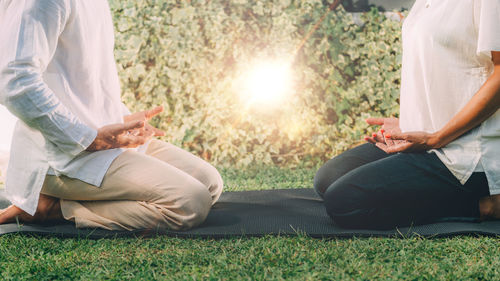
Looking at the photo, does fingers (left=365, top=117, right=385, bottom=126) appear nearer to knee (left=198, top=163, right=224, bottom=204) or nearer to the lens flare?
knee (left=198, top=163, right=224, bottom=204)

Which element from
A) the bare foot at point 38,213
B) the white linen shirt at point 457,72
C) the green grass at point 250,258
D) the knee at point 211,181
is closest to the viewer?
the green grass at point 250,258

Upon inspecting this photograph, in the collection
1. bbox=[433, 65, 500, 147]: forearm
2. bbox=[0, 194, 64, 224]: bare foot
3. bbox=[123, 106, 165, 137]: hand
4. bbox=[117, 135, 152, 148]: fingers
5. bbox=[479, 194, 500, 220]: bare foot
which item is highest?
bbox=[433, 65, 500, 147]: forearm

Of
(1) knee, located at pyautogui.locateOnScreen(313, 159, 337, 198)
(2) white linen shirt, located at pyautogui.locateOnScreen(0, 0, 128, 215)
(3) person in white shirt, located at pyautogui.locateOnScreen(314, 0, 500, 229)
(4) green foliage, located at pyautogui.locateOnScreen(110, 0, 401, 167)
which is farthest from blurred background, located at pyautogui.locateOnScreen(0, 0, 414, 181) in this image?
(3) person in white shirt, located at pyautogui.locateOnScreen(314, 0, 500, 229)

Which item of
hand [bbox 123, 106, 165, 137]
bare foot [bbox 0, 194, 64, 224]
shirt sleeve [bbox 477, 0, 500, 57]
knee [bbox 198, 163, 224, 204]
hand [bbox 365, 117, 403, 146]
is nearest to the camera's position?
shirt sleeve [bbox 477, 0, 500, 57]

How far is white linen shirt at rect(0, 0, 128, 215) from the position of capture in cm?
207

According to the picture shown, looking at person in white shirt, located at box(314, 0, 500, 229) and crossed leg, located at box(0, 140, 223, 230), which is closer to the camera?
person in white shirt, located at box(314, 0, 500, 229)

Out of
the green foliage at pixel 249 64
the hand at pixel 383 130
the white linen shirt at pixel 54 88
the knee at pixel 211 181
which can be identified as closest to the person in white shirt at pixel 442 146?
the hand at pixel 383 130

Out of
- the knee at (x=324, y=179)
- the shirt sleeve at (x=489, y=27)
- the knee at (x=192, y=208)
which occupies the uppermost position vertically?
the shirt sleeve at (x=489, y=27)

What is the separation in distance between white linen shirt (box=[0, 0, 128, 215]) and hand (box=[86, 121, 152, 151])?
0.04 m

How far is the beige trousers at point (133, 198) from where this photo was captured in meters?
2.29

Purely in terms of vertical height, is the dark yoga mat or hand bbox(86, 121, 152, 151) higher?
hand bbox(86, 121, 152, 151)

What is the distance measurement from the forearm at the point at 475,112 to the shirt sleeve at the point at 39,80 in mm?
1702

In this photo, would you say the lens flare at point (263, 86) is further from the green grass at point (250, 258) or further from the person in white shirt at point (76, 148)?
the green grass at point (250, 258)

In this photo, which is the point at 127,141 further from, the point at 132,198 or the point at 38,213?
the point at 38,213
